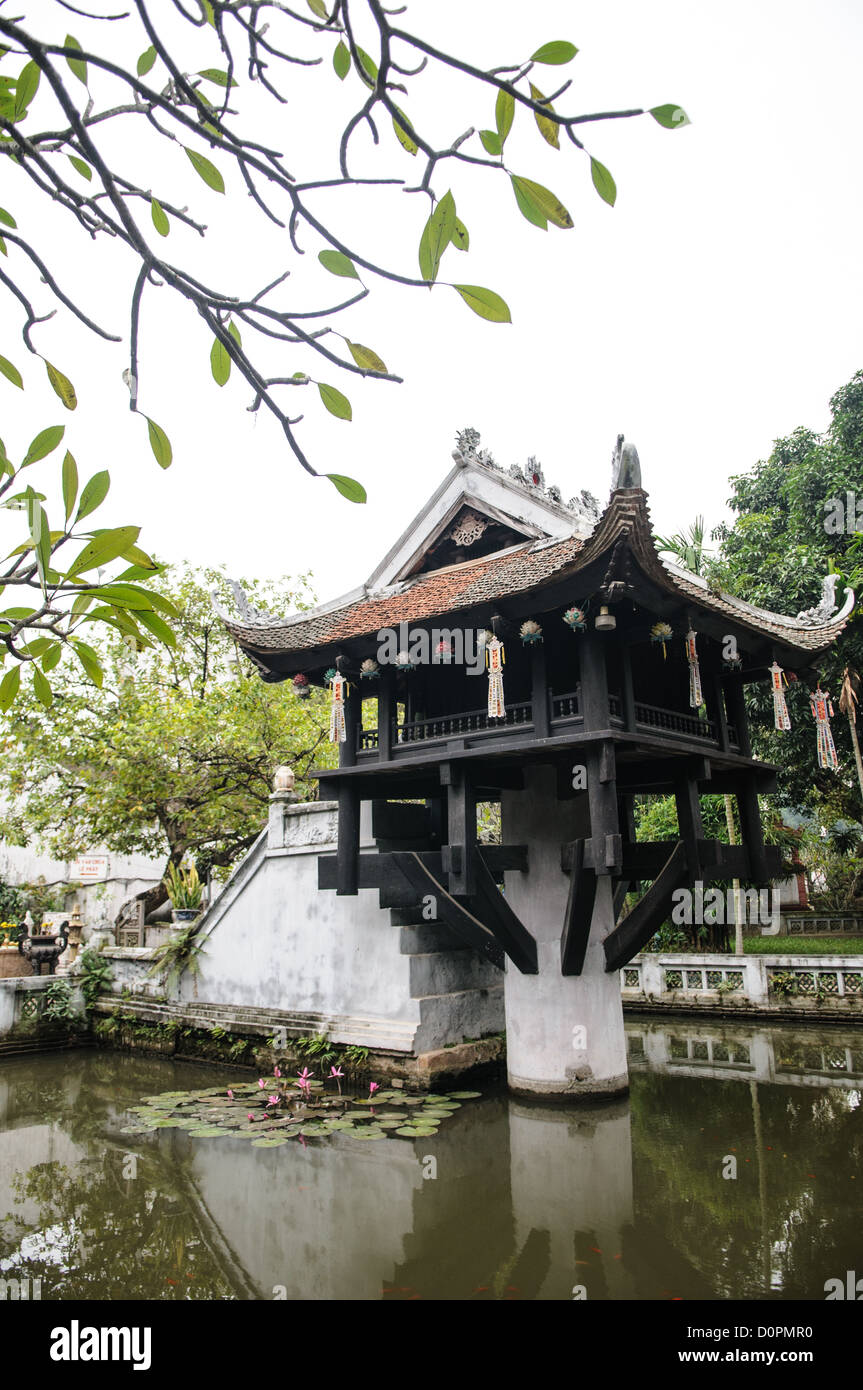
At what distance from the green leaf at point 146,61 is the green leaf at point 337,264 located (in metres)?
0.57

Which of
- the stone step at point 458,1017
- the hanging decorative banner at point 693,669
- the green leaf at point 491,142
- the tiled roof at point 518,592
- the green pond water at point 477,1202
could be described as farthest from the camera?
the stone step at point 458,1017

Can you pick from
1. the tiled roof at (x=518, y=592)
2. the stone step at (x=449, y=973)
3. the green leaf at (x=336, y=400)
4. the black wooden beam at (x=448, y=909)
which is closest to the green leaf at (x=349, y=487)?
the green leaf at (x=336, y=400)

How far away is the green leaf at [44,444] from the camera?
1.38m

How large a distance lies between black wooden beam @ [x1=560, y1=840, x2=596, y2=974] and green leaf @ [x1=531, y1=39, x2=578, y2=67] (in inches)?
247

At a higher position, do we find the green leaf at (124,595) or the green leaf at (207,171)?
the green leaf at (207,171)

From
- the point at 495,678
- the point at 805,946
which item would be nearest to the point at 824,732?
the point at 495,678

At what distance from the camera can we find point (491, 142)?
1338 millimetres

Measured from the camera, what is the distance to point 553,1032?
761 cm

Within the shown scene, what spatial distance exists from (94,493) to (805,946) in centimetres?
1635

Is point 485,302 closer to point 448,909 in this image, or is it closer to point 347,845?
point 448,909

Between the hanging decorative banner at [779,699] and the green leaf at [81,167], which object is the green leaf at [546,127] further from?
the hanging decorative banner at [779,699]
